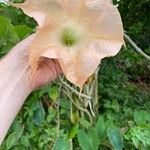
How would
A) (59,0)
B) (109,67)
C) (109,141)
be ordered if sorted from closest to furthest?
1. (59,0)
2. (109,141)
3. (109,67)

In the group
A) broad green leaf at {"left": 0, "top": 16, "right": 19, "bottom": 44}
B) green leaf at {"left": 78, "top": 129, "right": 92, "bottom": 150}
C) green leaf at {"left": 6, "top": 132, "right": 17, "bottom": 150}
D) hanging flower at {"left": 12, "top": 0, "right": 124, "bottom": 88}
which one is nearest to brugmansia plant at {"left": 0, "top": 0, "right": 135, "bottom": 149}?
hanging flower at {"left": 12, "top": 0, "right": 124, "bottom": 88}

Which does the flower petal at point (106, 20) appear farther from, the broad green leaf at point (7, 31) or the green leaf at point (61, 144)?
the green leaf at point (61, 144)

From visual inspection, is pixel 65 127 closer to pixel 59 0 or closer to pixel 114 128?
pixel 114 128

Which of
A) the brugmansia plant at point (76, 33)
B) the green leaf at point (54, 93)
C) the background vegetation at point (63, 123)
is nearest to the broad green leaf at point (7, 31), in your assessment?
the background vegetation at point (63, 123)

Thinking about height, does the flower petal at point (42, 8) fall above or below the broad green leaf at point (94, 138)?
above

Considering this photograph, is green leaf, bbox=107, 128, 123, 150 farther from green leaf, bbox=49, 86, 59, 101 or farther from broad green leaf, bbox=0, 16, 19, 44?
broad green leaf, bbox=0, 16, 19, 44

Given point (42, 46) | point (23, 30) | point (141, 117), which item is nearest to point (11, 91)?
point (42, 46)

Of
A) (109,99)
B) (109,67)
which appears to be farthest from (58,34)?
(109,67)
